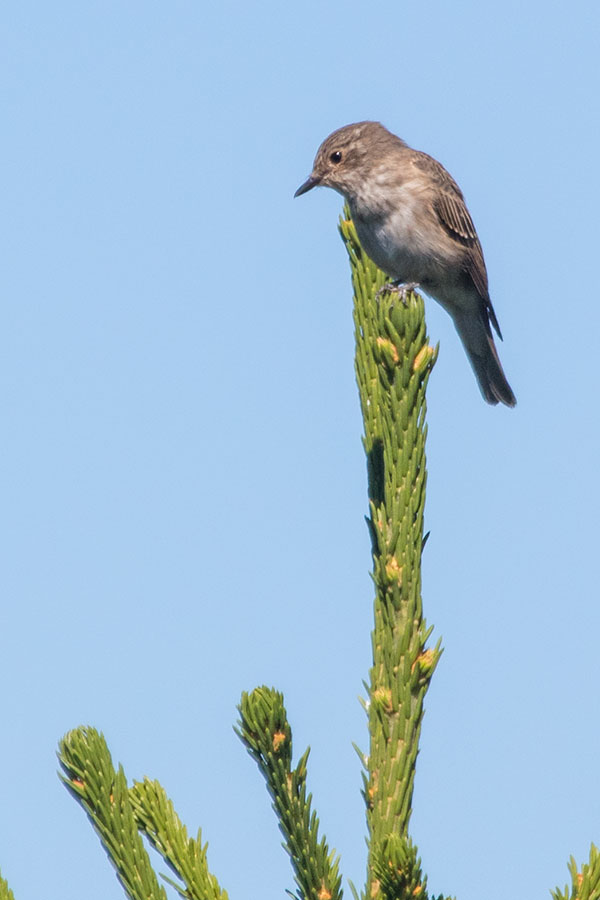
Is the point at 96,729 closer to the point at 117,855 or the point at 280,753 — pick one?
the point at 117,855

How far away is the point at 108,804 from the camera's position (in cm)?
246

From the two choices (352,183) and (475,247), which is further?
(475,247)

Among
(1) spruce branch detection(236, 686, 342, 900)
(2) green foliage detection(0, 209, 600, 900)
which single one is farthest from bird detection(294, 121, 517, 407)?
Answer: (1) spruce branch detection(236, 686, 342, 900)

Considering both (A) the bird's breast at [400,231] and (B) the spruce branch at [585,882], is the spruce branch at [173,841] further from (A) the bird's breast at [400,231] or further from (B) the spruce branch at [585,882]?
(A) the bird's breast at [400,231]

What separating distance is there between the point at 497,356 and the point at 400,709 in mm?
7411

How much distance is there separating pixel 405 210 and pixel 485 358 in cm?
216

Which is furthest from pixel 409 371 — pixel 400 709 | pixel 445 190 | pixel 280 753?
pixel 445 190

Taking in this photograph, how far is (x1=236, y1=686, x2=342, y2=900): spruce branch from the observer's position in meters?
2.52

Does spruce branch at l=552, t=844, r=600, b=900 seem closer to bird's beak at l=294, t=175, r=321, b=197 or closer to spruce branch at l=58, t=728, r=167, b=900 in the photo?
spruce branch at l=58, t=728, r=167, b=900

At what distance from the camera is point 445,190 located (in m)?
8.81

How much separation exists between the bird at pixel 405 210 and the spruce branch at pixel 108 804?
6.01 meters

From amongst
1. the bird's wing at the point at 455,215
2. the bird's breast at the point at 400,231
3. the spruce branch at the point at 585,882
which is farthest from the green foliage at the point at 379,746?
the bird's wing at the point at 455,215

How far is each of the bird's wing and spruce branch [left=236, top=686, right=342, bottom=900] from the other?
6684 millimetres

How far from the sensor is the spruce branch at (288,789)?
8.27ft
